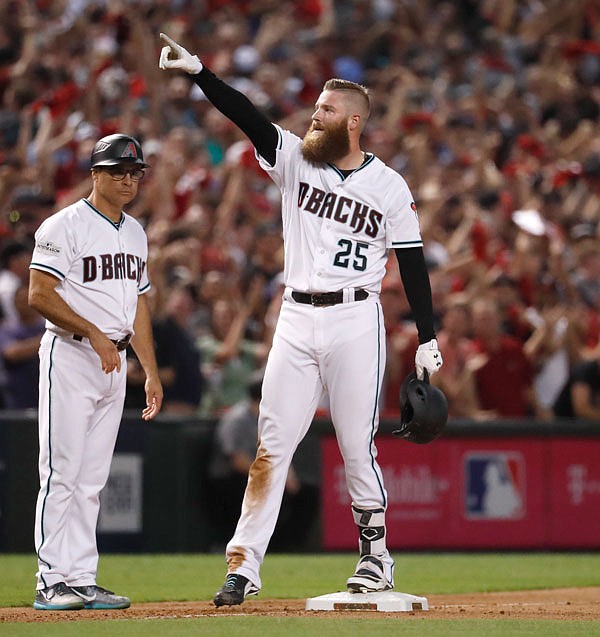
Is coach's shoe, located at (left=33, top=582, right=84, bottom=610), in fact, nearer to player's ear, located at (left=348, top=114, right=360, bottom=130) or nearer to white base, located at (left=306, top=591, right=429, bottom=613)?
white base, located at (left=306, top=591, right=429, bottom=613)

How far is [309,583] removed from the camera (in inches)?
360

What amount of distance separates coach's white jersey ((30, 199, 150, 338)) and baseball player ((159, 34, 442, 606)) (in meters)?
0.79

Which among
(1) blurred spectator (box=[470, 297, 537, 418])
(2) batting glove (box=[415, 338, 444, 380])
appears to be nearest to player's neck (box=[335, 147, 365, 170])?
(2) batting glove (box=[415, 338, 444, 380])

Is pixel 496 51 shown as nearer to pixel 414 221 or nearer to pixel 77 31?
pixel 77 31

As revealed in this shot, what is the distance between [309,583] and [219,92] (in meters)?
3.68

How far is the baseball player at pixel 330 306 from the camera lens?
6832mm

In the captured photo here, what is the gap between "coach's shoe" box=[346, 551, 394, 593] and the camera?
6914 mm

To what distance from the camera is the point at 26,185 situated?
12.5 metres

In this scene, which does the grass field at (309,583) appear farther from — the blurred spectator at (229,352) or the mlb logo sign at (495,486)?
the blurred spectator at (229,352)

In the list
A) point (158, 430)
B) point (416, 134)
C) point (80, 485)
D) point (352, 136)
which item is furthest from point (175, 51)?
point (416, 134)

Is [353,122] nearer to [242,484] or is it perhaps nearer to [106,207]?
[106,207]

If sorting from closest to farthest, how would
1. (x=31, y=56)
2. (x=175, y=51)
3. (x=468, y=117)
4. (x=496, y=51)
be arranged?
(x=175, y=51), (x=31, y=56), (x=468, y=117), (x=496, y=51)

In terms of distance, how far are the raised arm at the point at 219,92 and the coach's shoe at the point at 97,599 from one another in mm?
2363

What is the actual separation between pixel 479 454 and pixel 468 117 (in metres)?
6.11
